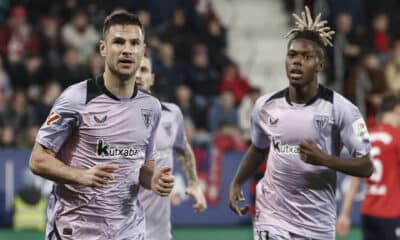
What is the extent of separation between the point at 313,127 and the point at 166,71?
9.67 meters

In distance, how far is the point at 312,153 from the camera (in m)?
7.04

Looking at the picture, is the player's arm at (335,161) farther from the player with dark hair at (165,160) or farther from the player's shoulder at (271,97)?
the player with dark hair at (165,160)

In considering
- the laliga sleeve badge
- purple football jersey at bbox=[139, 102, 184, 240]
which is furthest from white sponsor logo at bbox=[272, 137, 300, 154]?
the laliga sleeve badge

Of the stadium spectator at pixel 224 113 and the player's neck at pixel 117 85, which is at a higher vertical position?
the player's neck at pixel 117 85

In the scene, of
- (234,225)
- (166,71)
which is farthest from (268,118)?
(166,71)

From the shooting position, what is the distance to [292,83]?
7.57 m

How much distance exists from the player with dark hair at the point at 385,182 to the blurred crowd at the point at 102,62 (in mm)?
5905

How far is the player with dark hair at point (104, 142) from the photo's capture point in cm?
680

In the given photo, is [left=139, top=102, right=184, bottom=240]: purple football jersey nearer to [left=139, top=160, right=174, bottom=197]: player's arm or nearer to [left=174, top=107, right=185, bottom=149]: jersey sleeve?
[left=174, top=107, right=185, bottom=149]: jersey sleeve

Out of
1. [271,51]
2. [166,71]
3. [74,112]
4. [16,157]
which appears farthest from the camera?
[271,51]

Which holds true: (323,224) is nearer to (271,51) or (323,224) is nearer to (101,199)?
(101,199)

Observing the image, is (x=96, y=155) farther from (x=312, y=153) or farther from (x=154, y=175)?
(x=312, y=153)

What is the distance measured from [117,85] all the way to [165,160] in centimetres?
187

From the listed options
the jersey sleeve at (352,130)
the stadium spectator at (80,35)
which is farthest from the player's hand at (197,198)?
the stadium spectator at (80,35)
